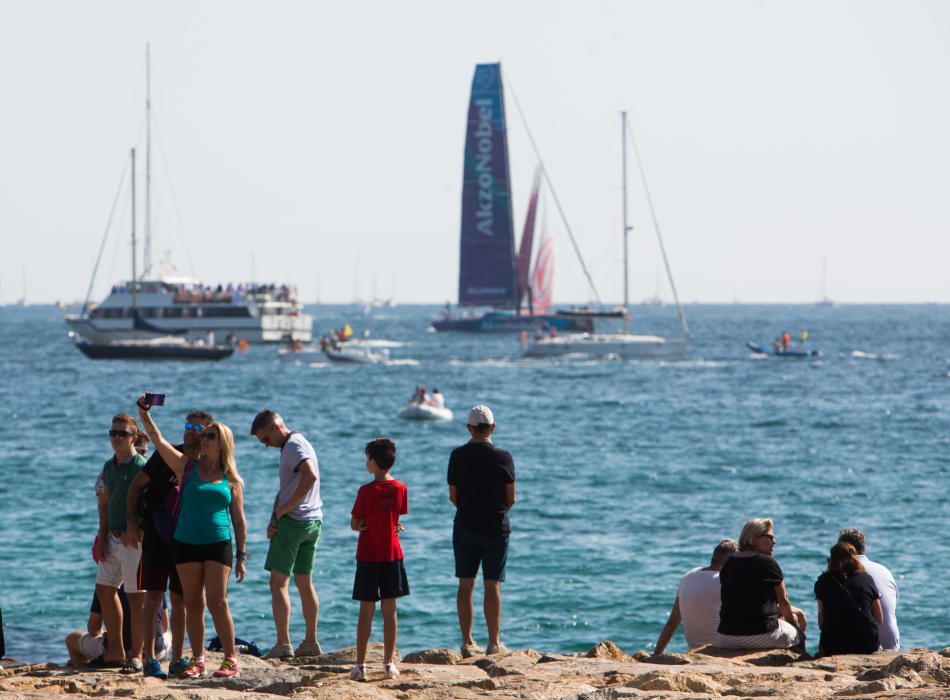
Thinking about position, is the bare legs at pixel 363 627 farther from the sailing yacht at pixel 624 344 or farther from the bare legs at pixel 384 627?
the sailing yacht at pixel 624 344

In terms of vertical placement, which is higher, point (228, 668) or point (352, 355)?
point (228, 668)

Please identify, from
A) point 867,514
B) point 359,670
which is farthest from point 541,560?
point 359,670

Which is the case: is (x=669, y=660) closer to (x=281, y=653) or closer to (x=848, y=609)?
(x=848, y=609)

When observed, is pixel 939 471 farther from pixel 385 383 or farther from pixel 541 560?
pixel 385 383

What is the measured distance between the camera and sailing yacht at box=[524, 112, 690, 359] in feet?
Result: 262

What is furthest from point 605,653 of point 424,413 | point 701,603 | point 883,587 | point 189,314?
point 189,314

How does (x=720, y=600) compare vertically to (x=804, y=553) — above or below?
above

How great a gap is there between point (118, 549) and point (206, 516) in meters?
0.89

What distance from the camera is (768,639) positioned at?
32.3 feet

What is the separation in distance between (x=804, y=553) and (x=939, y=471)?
1187cm

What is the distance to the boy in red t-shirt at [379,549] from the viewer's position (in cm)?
877

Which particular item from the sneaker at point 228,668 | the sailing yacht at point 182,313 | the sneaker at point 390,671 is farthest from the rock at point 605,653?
the sailing yacht at point 182,313

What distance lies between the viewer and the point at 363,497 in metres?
8.79

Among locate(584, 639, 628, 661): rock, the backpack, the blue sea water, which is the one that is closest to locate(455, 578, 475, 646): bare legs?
locate(584, 639, 628, 661): rock
